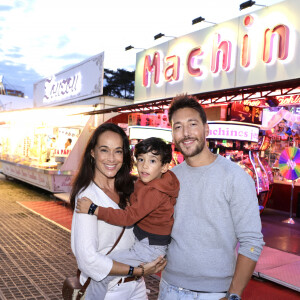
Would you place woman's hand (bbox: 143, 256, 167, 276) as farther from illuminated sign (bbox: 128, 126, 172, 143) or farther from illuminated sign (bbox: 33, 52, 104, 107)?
illuminated sign (bbox: 33, 52, 104, 107)

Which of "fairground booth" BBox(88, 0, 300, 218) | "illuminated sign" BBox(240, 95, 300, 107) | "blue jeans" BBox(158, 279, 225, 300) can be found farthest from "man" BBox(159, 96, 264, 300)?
"illuminated sign" BBox(240, 95, 300, 107)

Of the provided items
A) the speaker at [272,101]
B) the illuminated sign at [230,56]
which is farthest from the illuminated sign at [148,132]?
the speaker at [272,101]

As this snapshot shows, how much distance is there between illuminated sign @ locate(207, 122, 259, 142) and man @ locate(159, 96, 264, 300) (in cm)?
605

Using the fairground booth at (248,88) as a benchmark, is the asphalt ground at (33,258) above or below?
below

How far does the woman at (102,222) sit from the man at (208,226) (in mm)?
210

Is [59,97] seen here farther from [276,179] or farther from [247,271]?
[247,271]

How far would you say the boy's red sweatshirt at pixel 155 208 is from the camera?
206cm

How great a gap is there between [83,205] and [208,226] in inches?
27.5

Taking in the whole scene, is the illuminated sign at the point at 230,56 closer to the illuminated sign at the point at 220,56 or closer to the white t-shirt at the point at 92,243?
the illuminated sign at the point at 220,56

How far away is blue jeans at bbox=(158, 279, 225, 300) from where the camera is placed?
1.91m

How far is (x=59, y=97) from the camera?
20.2 m

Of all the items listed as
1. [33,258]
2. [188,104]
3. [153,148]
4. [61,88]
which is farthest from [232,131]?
[61,88]

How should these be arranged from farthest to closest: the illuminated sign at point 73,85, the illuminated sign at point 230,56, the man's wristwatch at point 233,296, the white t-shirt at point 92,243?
the illuminated sign at point 73,85, the illuminated sign at point 230,56, the white t-shirt at point 92,243, the man's wristwatch at point 233,296

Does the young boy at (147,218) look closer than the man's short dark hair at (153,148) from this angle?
Yes
